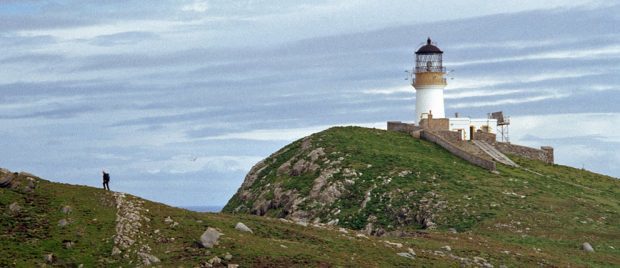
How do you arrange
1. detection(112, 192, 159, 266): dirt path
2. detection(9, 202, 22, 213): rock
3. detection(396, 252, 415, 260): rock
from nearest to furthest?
detection(112, 192, 159, 266): dirt path → detection(9, 202, 22, 213): rock → detection(396, 252, 415, 260): rock

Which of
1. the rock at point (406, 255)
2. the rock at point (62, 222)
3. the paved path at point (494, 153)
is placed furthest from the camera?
the paved path at point (494, 153)

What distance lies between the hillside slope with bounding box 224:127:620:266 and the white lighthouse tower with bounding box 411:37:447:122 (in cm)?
971

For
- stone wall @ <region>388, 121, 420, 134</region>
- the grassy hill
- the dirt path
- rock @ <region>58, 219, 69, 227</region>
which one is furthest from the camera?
stone wall @ <region>388, 121, 420, 134</region>

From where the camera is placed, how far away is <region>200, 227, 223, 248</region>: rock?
59.9m

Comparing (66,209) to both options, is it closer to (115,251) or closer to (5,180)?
(5,180)

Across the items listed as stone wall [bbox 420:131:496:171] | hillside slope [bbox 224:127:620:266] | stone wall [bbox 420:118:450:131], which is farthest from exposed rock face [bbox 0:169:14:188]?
stone wall [bbox 420:118:450:131]

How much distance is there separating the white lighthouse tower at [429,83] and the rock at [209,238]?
200 ft

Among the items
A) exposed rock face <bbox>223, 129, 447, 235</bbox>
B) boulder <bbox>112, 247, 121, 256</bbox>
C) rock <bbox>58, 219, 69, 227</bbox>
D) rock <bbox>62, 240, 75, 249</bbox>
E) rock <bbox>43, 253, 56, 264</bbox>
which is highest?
exposed rock face <bbox>223, 129, 447, 235</bbox>

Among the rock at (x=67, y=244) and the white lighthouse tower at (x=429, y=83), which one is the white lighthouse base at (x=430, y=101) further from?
the rock at (x=67, y=244)

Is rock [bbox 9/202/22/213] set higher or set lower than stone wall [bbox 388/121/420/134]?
lower

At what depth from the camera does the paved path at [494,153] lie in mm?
109438

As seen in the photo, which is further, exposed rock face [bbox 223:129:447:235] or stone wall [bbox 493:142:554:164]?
stone wall [bbox 493:142:554:164]

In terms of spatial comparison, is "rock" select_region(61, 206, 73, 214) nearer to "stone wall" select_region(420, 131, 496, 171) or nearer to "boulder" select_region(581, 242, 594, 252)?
"boulder" select_region(581, 242, 594, 252)

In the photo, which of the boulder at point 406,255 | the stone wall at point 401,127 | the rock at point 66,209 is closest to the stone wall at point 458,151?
the stone wall at point 401,127
